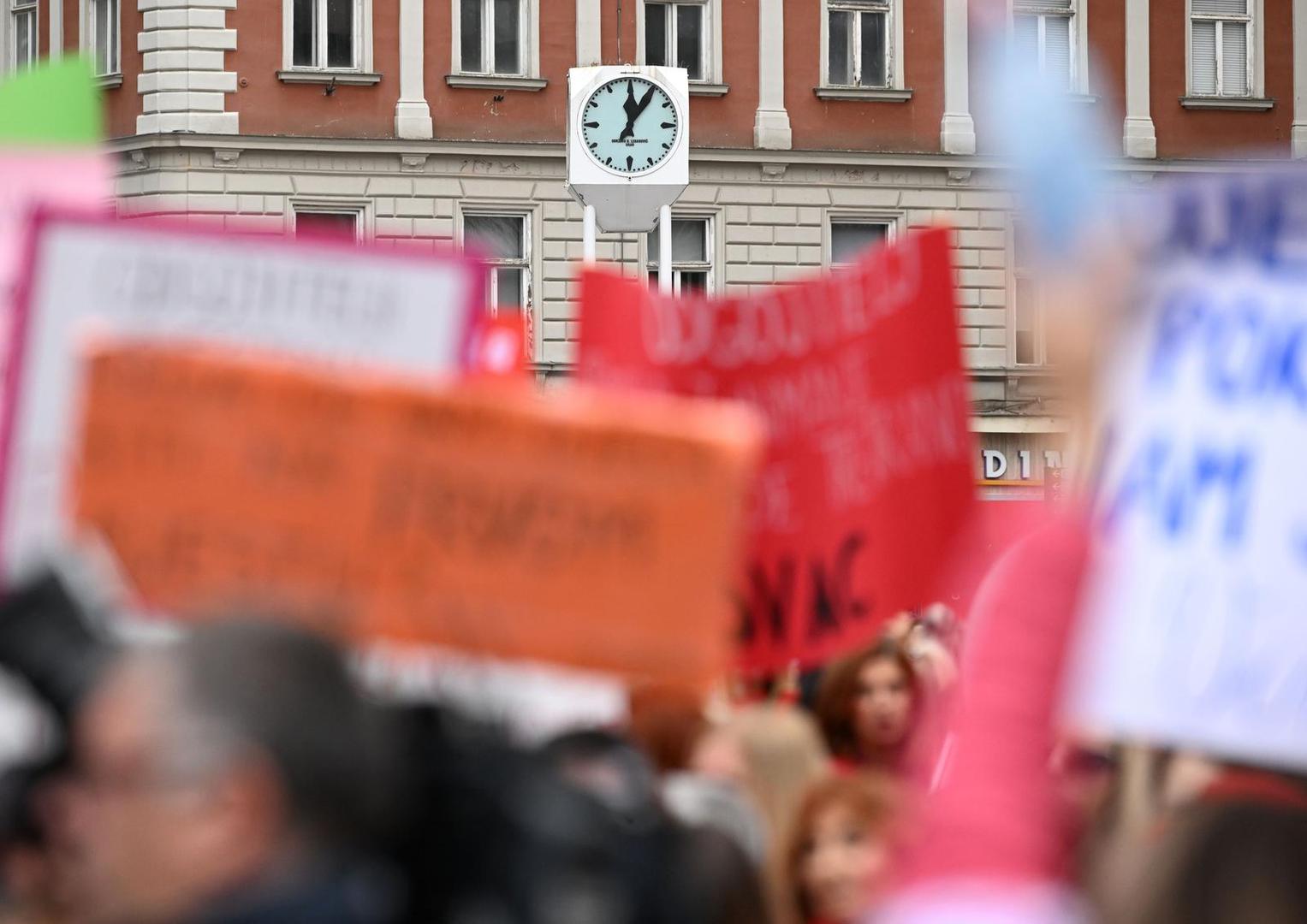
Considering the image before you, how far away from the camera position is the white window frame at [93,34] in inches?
948

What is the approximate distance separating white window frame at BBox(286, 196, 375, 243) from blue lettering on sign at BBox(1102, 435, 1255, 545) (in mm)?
21382

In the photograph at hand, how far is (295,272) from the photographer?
352 cm

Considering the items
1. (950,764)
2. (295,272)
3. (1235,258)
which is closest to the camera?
(950,764)

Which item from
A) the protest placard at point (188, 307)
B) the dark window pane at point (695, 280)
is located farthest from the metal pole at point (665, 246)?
the protest placard at point (188, 307)

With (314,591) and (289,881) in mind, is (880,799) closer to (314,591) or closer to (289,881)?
(314,591)

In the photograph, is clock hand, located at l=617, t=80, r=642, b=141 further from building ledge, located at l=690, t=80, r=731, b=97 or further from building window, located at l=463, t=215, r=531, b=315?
building window, located at l=463, t=215, r=531, b=315

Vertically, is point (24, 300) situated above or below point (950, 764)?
above

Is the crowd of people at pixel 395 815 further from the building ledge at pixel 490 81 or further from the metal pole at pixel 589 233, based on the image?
the building ledge at pixel 490 81

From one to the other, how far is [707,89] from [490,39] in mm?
2147

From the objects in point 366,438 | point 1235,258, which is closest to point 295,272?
point 366,438

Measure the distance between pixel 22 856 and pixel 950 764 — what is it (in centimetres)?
95

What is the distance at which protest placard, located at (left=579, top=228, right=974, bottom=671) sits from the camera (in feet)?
13.2

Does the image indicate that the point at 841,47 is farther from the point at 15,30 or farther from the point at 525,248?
the point at 15,30

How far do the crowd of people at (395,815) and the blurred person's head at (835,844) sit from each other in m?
0.90
